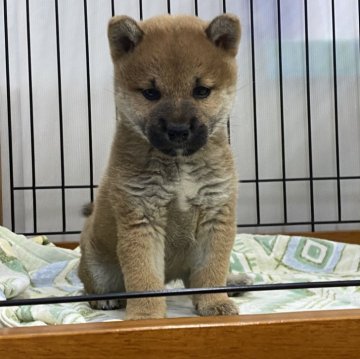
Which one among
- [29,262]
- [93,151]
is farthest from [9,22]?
[29,262]

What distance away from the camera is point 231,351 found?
927 mm

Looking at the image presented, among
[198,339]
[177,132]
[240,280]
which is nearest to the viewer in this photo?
[198,339]

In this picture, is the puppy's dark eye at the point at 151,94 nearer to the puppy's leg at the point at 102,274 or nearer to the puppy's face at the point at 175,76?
the puppy's face at the point at 175,76

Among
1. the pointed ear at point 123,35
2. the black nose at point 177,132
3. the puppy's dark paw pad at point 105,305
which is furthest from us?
the puppy's dark paw pad at point 105,305

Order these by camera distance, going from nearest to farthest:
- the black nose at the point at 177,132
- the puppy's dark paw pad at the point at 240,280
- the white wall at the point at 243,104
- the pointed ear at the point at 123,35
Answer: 1. the black nose at the point at 177,132
2. the pointed ear at the point at 123,35
3. the puppy's dark paw pad at the point at 240,280
4. the white wall at the point at 243,104

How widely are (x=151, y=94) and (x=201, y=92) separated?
11 centimetres

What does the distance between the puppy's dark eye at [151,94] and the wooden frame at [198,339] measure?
0.50 metres

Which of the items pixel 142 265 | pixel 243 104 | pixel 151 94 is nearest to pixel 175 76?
pixel 151 94

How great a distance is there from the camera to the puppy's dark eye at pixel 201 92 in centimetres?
124

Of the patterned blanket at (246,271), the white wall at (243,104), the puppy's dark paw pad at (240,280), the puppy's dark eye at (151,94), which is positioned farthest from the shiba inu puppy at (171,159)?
the white wall at (243,104)

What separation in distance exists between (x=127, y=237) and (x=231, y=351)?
0.43m

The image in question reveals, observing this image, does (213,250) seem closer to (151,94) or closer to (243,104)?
(151,94)

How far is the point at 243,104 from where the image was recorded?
2.54 metres

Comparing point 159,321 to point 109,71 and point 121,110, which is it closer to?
point 121,110
